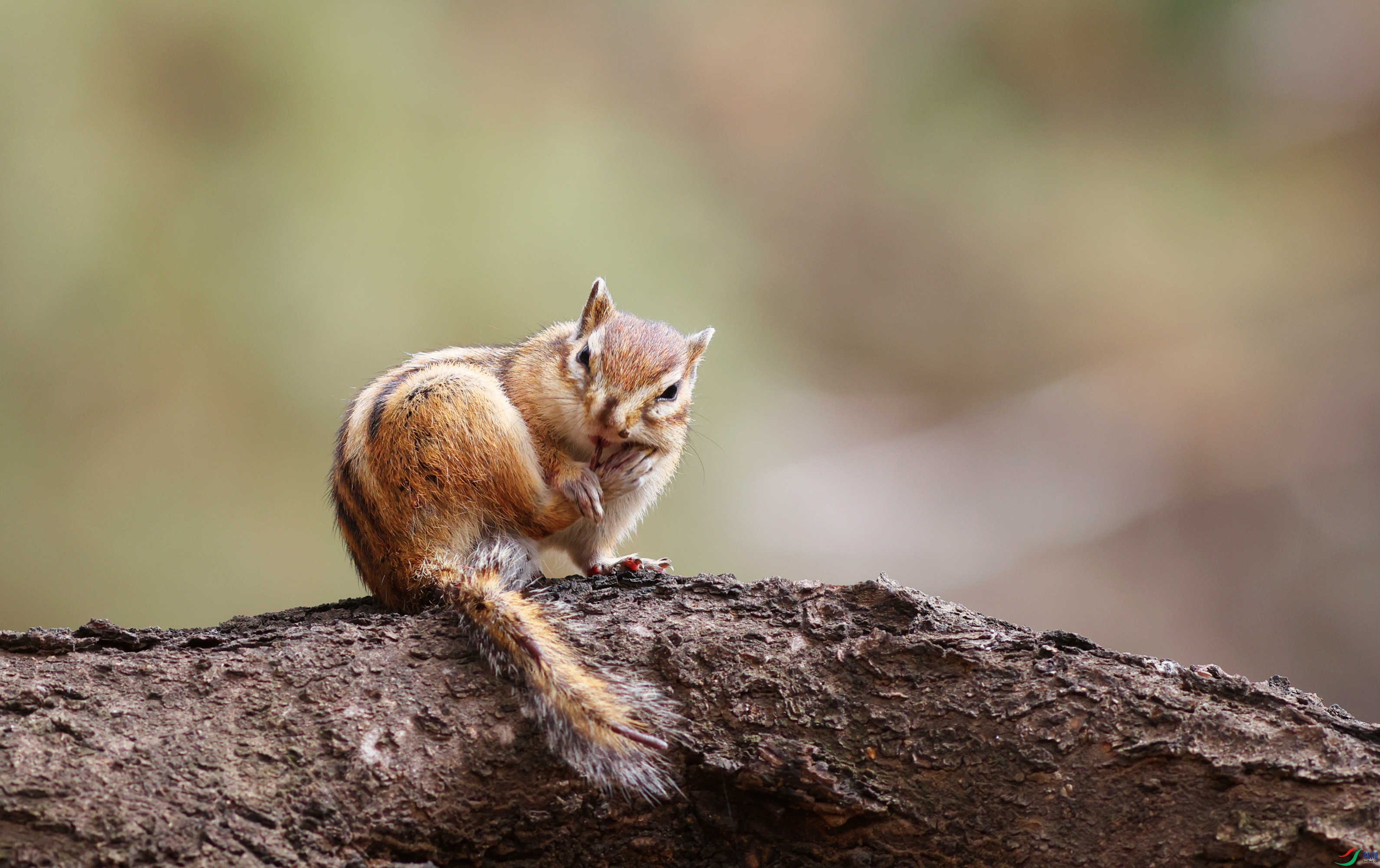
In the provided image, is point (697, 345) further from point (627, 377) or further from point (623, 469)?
point (623, 469)

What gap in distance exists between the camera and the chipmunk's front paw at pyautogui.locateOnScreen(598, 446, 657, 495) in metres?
2.80

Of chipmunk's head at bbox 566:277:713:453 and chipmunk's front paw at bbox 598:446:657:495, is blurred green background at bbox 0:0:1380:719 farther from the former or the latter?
chipmunk's front paw at bbox 598:446:657:495

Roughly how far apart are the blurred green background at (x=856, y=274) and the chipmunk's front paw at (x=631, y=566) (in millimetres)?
1890

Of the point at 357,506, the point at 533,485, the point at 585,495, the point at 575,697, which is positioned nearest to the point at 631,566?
the point at 585,495

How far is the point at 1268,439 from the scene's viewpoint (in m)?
6.04

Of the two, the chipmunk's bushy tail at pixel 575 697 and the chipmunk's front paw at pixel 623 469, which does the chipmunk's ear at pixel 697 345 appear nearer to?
Result: the chipmunk's front paw at pixel 623 469

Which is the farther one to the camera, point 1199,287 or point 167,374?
point 1199,287

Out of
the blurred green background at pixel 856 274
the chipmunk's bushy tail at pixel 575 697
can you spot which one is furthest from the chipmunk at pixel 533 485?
the blurred green background at pixel 856 274

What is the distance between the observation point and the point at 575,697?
1856 mm

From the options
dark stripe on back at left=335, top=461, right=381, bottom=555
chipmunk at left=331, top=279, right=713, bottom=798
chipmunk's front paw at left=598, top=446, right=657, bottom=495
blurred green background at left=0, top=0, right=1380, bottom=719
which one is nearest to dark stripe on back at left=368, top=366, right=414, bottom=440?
chipmunk at left=331, top=279, right=713, bottom=798

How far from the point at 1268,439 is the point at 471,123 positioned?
495 cm

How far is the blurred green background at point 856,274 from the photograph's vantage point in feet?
15.4

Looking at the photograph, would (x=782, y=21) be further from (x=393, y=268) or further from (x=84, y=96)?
(x=84, y=96)

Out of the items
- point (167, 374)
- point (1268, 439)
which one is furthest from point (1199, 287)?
point (167, 374)
